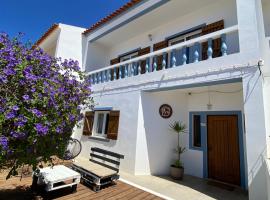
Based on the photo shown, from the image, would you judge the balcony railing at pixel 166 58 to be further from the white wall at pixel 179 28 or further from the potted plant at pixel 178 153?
the potted plant at pixel 178 153

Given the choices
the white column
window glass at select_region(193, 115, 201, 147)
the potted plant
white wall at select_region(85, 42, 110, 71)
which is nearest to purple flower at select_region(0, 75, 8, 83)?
the white column

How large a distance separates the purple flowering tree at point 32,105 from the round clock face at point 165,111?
4.53m

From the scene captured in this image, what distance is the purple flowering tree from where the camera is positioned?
3221 mm

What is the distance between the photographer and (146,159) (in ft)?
24.7

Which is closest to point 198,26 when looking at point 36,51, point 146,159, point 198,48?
point 198,48

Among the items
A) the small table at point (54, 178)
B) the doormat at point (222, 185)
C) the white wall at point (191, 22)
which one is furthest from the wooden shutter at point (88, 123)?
the doormat at point (222, 185)

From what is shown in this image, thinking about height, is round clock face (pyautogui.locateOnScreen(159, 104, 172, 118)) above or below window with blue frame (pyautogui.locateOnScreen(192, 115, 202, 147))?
above

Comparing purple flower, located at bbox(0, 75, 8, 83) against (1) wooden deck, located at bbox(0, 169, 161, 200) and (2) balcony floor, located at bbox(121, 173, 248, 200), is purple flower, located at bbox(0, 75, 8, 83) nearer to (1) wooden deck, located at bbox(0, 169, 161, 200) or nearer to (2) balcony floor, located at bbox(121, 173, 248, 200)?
(1) wooden deck, located at bbox(0, 169, 161, 200)

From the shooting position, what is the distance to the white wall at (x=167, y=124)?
292 inches

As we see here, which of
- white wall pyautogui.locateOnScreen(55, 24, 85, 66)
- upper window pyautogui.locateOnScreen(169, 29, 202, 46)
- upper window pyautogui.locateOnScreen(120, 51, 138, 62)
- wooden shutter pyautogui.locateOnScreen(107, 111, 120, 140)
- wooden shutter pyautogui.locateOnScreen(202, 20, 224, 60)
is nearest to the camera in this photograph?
wooden shutter pyautogui.locateOnScreen(202, 20, 224, 60)

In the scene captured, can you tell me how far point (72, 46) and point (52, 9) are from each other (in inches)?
170

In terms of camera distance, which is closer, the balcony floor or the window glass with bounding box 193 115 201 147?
the balcony floor

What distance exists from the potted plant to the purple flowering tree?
4691mm

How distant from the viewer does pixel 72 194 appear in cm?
521
